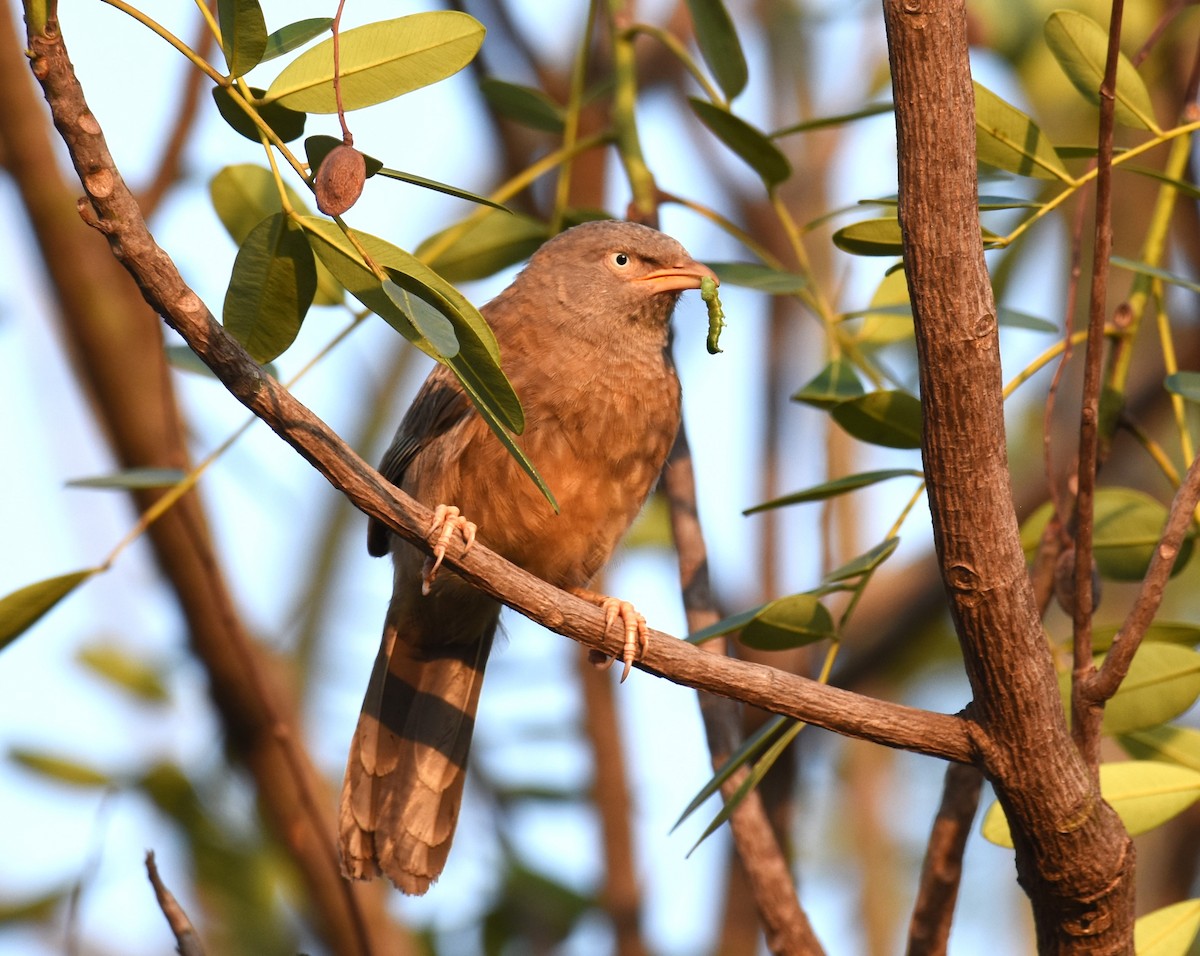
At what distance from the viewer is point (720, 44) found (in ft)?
12.0

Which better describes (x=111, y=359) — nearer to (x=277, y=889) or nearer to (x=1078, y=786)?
(x=277, y=889)

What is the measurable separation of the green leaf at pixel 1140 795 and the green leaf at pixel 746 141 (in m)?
1.61

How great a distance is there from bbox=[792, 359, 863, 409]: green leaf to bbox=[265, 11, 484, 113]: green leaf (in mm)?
1138

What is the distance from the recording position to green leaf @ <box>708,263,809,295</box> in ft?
11.3

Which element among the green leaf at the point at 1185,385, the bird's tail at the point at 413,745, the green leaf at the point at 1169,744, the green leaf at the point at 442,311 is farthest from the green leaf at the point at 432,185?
the bird's tail at the point at 413,745

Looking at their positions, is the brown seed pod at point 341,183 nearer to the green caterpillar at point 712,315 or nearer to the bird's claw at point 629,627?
the bird's claw at point 629,627

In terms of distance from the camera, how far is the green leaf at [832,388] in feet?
10.5

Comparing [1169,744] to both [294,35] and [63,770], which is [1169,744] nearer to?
[294,35]

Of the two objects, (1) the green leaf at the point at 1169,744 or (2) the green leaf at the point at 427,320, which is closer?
(2) the green leaf at the point at 427,320

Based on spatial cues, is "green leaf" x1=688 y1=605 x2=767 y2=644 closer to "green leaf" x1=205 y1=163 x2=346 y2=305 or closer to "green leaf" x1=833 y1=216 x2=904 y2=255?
"green leaf" x1=833 y1=216 x2=904 y2=255

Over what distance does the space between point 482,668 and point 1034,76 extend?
9.05 feet

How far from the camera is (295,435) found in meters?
2.35

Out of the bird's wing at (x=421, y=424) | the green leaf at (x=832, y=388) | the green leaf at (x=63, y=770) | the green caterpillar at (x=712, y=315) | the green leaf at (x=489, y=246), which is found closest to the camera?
the green caterpillar at (x=712, y=315)

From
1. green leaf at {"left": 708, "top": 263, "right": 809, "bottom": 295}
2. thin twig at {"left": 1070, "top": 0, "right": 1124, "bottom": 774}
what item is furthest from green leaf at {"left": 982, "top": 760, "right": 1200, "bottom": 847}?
green leaf at {"left": 708, "top": 263, "right": 809, "bottom": 295}
